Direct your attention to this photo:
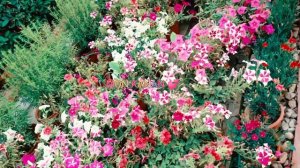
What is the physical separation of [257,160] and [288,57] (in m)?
0.97

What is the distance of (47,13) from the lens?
4.05 meters

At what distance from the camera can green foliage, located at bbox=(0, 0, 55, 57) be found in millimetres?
3820

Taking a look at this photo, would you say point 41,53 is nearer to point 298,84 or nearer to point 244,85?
point 244,85

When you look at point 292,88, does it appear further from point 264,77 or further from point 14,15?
point 14,15

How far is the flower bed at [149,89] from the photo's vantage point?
2678 mm

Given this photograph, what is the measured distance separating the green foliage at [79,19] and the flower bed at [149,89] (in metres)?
0.01

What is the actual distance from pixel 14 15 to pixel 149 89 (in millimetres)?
1762

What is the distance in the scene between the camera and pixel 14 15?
3.88 meters

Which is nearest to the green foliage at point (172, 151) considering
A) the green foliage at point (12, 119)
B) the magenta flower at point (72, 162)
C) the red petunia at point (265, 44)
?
the magenta flower at point (72, 162)

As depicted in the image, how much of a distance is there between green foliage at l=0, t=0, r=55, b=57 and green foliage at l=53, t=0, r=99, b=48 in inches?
15.1

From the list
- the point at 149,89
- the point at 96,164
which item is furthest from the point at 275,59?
the point at 96,164

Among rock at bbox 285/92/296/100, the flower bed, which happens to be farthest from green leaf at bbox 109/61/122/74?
rock at bbox 285/92/296/100

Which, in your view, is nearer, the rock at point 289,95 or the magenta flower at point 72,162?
the magenta flower at point 72,162

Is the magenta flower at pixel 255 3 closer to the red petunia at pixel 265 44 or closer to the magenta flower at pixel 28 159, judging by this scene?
the red petunia at pixel 265 44
